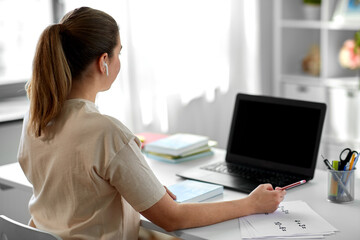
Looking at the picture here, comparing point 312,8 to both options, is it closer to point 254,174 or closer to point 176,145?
point 176,145

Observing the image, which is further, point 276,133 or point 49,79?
point 276,133

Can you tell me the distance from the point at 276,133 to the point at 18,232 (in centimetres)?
97

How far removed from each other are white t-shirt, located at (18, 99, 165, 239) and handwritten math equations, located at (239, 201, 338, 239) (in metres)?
0.26

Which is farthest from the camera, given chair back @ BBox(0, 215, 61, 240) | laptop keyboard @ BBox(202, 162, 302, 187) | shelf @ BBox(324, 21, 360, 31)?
shelf @ BBox(324, 21, 360, 31)

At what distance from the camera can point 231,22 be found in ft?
12.3

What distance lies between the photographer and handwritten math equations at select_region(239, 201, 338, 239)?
1509 mm

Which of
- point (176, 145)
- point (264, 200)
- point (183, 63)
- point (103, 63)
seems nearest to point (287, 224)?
point (264, 200)

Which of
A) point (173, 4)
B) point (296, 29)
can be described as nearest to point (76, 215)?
point (173, 4)

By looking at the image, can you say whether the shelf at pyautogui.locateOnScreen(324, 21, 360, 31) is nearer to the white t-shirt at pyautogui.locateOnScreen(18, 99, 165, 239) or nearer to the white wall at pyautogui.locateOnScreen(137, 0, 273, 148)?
the white wall at pyautogui.locateOnScreen(137, 0, 273, 148)

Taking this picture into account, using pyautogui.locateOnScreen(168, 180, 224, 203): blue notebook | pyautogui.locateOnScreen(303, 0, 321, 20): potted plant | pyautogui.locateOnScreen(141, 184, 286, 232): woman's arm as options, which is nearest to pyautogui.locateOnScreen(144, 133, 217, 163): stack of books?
pyautogui.locateOnScreen(168, 180, 224, 203): blue notebook

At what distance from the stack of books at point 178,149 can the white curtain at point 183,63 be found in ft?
2.55

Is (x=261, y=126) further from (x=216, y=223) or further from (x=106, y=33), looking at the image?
(x=106, y=33)

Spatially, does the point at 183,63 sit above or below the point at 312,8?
below

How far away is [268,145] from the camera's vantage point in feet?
6.85
